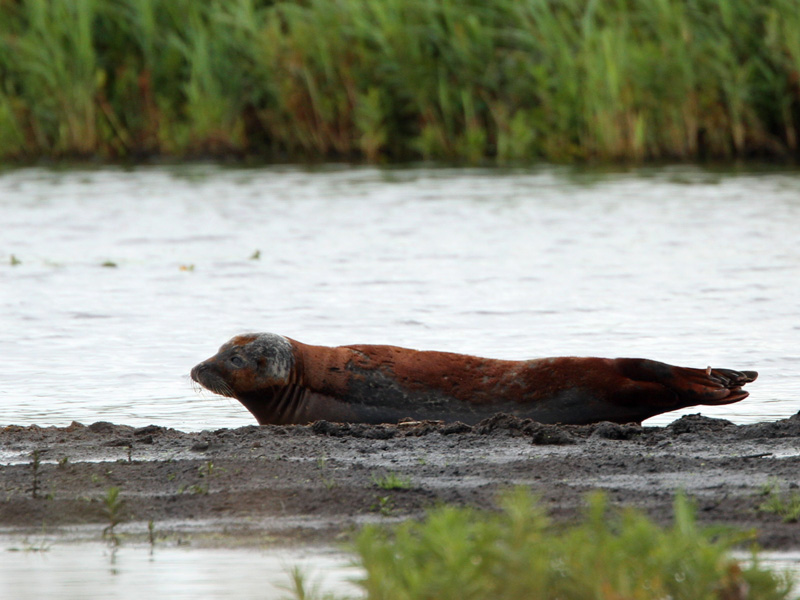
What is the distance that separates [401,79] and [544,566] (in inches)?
554

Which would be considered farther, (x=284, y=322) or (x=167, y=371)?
(x=284, y=322)

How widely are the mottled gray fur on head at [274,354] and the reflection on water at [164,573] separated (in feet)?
5.51

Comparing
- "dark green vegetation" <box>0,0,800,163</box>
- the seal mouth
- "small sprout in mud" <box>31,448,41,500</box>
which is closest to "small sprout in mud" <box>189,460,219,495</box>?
"small sprout in mud" <box>31,448,41,500</box>

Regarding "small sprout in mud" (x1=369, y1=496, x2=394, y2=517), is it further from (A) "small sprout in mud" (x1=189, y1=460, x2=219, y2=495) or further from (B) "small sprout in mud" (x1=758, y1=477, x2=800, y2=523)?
(B) "small sprout in mud" (x1=758, y1=477, x2=800, y2=523)

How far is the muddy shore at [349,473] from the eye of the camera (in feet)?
12.5

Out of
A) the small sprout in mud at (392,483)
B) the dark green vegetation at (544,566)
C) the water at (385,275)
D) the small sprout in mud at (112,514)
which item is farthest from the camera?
the water at (385,275)

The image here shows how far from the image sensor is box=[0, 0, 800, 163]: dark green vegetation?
15086 millimetres

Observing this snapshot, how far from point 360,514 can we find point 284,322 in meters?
3.94

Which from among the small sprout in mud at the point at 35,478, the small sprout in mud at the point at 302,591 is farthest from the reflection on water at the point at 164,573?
the small sprout in mud at the point at 35,478

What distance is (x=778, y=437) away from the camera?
4777mm

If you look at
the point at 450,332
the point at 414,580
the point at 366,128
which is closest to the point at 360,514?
the point at 414,580

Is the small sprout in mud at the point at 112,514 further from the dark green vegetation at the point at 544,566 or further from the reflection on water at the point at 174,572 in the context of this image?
the dark green vegetation at the point at 544,566

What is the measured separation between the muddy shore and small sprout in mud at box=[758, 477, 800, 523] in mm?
23

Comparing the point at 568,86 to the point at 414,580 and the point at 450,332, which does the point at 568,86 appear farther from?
the point at 414,580
